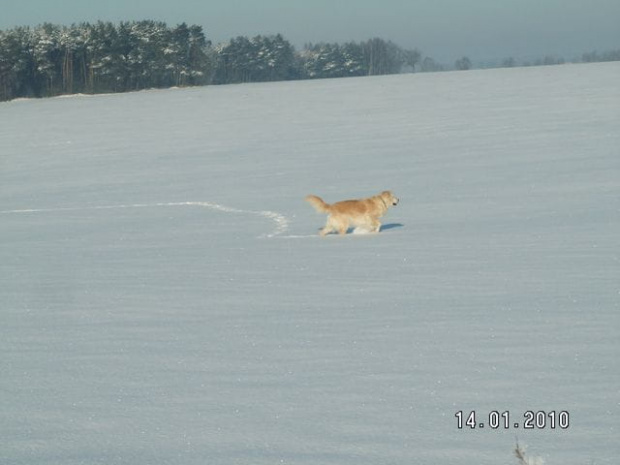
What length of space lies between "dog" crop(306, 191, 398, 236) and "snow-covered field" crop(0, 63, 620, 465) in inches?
8.7

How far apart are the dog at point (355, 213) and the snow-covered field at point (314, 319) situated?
220 millimetres

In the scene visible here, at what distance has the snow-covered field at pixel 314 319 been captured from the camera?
3.68 metres

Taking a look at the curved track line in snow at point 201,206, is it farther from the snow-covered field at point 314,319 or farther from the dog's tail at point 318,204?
the dog's tail at point 318,204

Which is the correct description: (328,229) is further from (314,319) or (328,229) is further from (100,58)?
(100,58)

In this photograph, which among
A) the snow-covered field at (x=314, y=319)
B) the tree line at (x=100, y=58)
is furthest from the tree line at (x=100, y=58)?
the snow-covered field at (x=314, y=319)

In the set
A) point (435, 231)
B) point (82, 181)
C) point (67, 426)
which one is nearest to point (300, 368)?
point (67, 426)

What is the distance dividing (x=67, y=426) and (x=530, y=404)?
1980mm

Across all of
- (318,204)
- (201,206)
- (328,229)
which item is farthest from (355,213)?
(201,206)

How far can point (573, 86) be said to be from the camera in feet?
115

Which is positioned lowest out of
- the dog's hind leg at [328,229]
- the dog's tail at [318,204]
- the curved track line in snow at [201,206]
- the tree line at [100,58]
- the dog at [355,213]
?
the curved track line in snow at [201,206]

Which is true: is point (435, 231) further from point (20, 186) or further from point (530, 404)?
point (20, 186)

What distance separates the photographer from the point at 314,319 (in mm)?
5816

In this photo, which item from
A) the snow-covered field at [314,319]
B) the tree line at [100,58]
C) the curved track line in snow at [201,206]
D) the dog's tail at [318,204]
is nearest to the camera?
the snow-covered field at [314,319]

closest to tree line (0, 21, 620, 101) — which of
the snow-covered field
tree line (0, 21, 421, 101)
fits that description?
tree line (0, 21, 421, 101)
